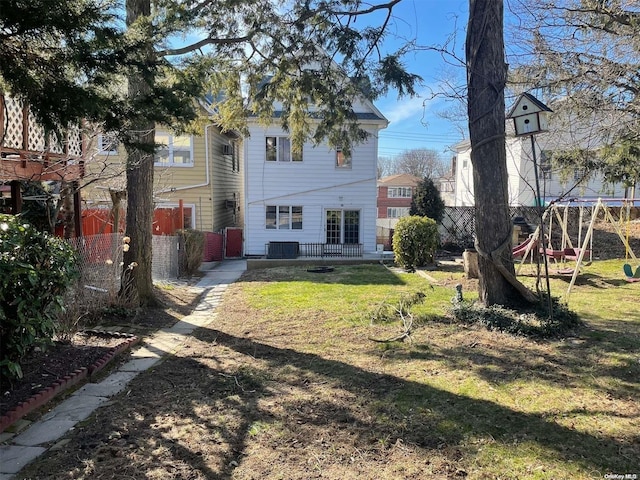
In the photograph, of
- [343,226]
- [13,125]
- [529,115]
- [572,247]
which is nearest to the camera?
[529,115]

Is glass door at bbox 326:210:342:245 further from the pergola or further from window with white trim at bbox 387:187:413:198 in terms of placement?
window with white trim at bbox 387:187:413:198

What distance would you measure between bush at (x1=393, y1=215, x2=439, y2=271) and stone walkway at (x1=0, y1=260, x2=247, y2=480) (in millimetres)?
6921

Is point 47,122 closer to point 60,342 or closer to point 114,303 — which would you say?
point 60,342

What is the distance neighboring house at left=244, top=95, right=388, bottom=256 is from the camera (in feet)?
54.5

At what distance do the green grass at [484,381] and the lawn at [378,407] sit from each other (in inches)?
0.6

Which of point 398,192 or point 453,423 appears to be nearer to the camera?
point 453,423

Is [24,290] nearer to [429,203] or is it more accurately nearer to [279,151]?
[279,151]

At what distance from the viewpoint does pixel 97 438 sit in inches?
122

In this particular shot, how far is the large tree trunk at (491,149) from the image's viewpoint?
558cm

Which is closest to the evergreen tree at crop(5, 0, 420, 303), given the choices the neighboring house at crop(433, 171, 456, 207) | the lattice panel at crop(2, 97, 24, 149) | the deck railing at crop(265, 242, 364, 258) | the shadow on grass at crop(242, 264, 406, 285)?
the lattice panel at crop(2, 97, 24, 149)

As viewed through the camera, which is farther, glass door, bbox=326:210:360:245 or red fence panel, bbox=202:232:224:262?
glass door, bbox=326:210:360:245

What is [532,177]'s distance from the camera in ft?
80.6

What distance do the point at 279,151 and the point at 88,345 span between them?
1266 centimetres

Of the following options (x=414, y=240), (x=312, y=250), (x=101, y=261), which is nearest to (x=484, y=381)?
(x=101, y=261)
